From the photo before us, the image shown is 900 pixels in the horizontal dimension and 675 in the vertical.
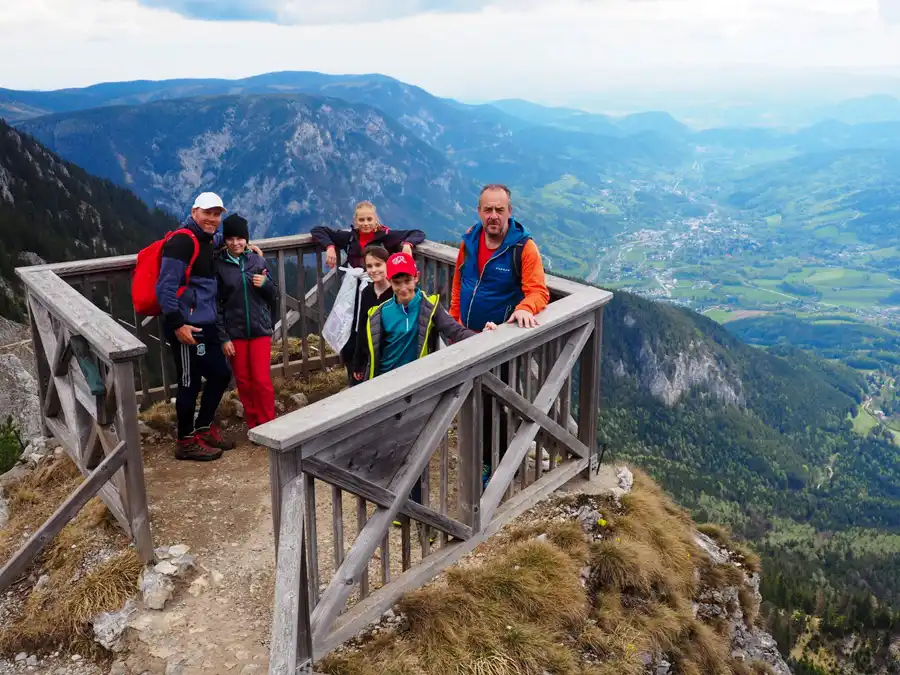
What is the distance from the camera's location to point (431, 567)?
552 centimetres

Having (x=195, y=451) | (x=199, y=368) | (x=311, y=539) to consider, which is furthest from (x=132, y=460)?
(x=195, y=451)

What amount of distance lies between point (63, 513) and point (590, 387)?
469cm

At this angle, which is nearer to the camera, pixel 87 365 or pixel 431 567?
pixel 431 567

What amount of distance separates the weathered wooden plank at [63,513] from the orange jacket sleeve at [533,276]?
3377mm

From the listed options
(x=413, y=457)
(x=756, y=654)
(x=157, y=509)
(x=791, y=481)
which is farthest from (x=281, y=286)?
(x=791, y=481)

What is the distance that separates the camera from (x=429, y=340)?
245 inches

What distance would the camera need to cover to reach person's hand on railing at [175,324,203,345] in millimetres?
6711

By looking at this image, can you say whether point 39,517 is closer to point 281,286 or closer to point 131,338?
point 131,338

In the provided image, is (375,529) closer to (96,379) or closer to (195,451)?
(96,379)

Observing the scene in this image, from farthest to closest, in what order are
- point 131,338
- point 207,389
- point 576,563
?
point 207,389, point 576,563, point 131,338

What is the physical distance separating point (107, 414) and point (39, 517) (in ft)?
6.63

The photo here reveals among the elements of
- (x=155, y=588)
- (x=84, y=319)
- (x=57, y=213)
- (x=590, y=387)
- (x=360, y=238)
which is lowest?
(x=57, y=213)

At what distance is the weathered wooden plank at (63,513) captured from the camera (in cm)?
539

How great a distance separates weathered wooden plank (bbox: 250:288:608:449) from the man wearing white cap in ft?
9.16
